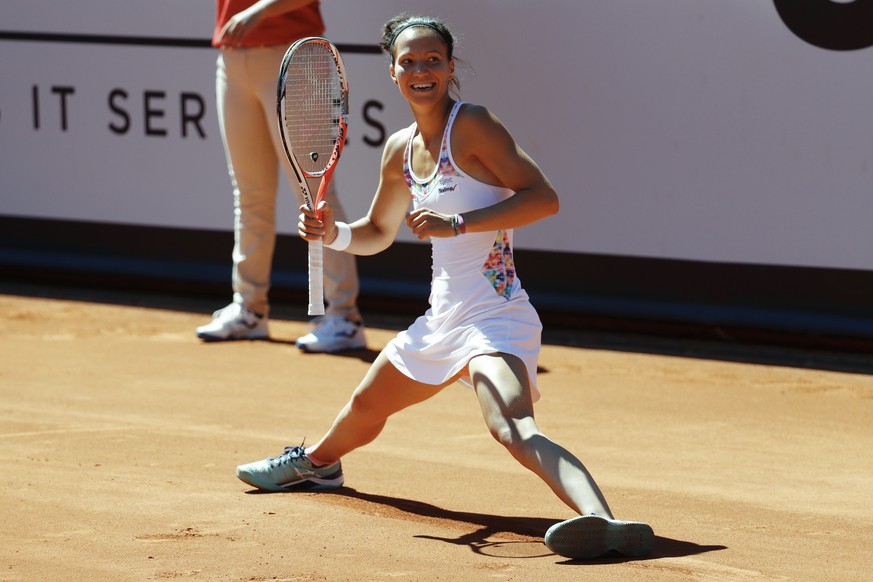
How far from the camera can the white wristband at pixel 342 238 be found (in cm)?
408

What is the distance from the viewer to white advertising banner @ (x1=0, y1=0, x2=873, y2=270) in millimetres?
6824

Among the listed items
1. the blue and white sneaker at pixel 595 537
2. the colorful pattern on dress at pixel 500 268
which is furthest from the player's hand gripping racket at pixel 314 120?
the blue and white sneaker at pixel 595 537

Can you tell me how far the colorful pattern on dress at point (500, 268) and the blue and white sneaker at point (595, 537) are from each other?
28.9 inches

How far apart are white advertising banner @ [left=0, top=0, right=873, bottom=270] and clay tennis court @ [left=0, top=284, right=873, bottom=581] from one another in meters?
0.59

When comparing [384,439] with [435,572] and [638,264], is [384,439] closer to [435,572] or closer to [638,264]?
[435,572]

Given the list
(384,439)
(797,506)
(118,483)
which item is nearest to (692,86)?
(384,439)

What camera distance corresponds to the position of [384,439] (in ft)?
16.8

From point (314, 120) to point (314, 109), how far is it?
12 centimetres

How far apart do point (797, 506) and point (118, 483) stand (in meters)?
1.93

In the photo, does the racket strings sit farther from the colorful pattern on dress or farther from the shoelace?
the shoelace

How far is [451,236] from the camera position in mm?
3775

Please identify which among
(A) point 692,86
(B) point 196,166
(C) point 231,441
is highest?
(A) point 692,86

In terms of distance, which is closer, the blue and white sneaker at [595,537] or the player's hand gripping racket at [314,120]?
the blue and white sneaker at [595,537]

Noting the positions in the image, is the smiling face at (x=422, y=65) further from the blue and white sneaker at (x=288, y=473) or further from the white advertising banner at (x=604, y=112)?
the white advertising banner at (x=604, y=112)
